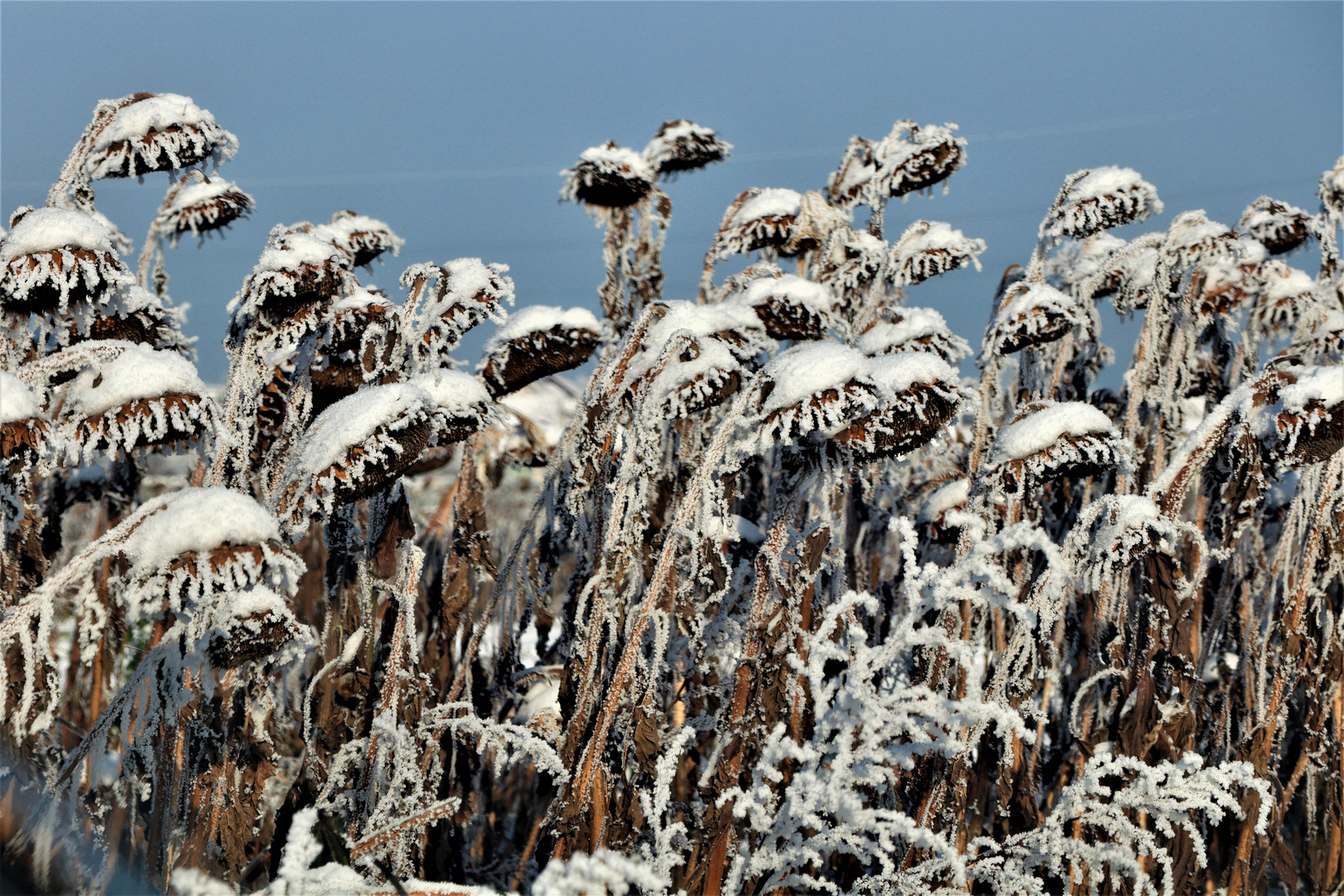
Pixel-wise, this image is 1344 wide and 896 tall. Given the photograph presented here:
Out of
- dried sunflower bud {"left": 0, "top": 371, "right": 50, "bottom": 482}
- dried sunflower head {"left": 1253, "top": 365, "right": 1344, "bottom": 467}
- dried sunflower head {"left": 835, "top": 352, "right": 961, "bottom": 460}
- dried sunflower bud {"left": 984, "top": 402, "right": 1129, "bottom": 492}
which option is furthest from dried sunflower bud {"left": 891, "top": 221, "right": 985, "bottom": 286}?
dried sunflower bud {"left": 0, "top": 371, "right": 50, "bottom": 482}

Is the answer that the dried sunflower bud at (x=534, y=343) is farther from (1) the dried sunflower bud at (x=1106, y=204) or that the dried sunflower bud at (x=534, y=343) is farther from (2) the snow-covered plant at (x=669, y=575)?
(1) the dried sunflower bud at (x=1106, y=204)

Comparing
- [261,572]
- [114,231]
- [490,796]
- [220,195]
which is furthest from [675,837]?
[114,231]

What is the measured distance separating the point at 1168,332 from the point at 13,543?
3.32 metres

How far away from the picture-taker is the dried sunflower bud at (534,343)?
2357 millimetres

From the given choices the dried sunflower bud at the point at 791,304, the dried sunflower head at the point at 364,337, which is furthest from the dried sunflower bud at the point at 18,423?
the dried sunflower bud at the point at 791,304

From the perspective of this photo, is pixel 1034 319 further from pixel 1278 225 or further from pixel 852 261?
pixel 1278 225

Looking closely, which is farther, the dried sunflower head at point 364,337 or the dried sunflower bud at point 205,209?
the dried sunflower bud at point 205,209

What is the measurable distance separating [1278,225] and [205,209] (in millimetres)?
3446

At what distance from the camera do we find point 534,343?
237cm

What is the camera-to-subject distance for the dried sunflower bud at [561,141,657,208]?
3221 millimetres

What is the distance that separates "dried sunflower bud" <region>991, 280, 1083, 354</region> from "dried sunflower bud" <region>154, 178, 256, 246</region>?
2.02m

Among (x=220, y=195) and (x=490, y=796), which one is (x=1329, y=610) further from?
(x=220, y=195)

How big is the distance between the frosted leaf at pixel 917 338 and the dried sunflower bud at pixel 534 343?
695 mm

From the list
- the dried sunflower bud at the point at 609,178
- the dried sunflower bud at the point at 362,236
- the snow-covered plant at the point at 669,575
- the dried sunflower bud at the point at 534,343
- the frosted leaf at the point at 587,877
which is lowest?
the frosted leaf at the point at 587,877
